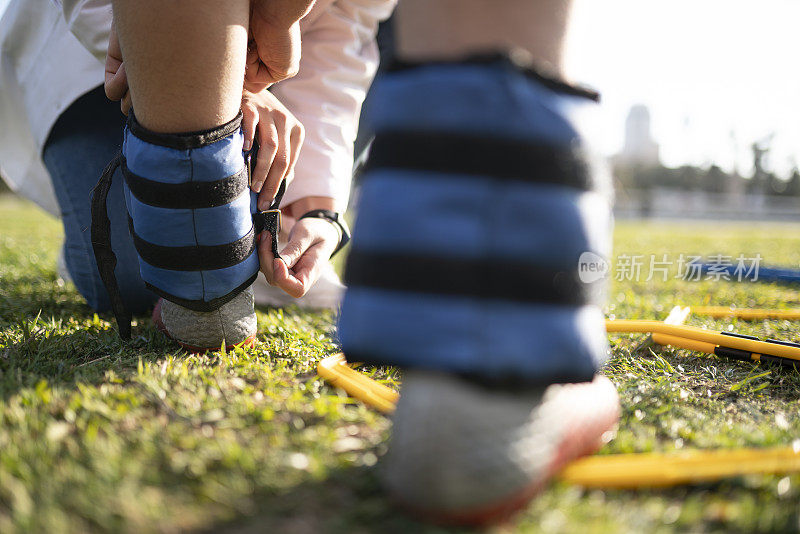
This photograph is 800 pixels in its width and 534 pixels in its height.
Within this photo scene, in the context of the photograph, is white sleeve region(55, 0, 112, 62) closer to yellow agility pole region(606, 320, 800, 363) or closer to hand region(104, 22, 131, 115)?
hand region(104, 22, 131, 115)

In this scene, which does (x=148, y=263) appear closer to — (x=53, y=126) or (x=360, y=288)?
(x=360, y=288)

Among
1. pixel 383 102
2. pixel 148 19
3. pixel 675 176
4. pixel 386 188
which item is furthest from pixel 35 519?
pixel 675 176

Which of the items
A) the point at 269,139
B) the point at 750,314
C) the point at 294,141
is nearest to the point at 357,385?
the point at 269,139

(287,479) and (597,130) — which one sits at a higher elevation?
(597,130)

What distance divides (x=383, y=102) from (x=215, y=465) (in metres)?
0.59

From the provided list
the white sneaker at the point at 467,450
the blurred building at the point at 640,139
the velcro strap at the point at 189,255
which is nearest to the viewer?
the white sneaker at the point at 467,450

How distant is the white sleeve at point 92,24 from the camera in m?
1.84

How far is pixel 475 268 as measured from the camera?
2.62ft

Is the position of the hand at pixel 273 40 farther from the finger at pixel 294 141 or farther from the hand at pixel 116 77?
the hand at pixel 116 77

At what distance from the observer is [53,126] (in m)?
2.13

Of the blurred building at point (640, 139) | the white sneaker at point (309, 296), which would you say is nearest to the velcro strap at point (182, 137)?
the white sneaker at point (309, 296)

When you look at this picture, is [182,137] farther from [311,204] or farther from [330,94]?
[330,94]

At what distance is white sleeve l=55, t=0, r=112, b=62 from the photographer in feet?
6.05

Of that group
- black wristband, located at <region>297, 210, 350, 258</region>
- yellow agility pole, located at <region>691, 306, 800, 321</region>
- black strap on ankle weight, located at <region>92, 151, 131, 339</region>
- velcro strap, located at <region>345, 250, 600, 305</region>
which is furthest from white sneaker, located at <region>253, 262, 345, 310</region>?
velcro strap, located at <region>345, 250, 600, 305</region>
